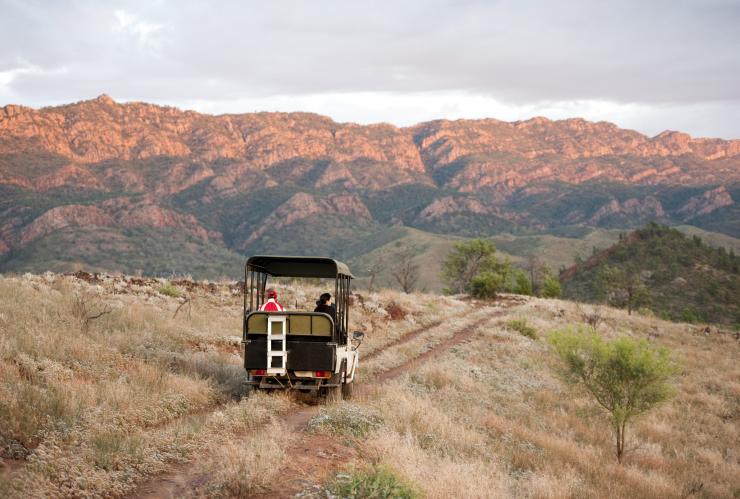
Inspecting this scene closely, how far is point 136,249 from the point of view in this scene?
527 feet

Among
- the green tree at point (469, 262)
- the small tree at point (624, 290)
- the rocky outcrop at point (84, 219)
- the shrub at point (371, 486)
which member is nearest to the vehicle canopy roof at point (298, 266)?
the shrub at point (371, 486)

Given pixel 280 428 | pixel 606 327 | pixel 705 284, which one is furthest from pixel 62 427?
pixel 705 284

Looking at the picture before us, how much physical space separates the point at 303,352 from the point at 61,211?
7367 inches

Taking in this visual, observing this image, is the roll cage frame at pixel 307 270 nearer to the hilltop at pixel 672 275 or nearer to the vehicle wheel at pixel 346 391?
the vehicle wheel at pixel 346 391

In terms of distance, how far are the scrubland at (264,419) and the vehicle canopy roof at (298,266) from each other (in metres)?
2.62

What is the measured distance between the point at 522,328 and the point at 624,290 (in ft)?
141

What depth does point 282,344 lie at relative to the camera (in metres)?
11.8

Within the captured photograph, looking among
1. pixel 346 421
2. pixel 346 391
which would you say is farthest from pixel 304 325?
pixel 346 421

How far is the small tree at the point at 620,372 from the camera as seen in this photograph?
53.5 feet

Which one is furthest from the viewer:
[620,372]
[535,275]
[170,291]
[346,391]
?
[535,275]

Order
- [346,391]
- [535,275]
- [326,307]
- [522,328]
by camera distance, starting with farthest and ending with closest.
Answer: [535,275], [522,328], [346,391], [326,307]

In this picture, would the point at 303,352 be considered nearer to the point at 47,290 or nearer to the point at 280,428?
the point at 280,428

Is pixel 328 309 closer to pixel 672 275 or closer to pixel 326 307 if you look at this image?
pixel 326 307

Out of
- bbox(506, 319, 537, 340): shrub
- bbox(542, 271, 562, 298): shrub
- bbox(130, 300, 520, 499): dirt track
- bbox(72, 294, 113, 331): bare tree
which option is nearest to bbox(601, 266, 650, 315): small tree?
bbox(542, 271, 562, 298): shrub
